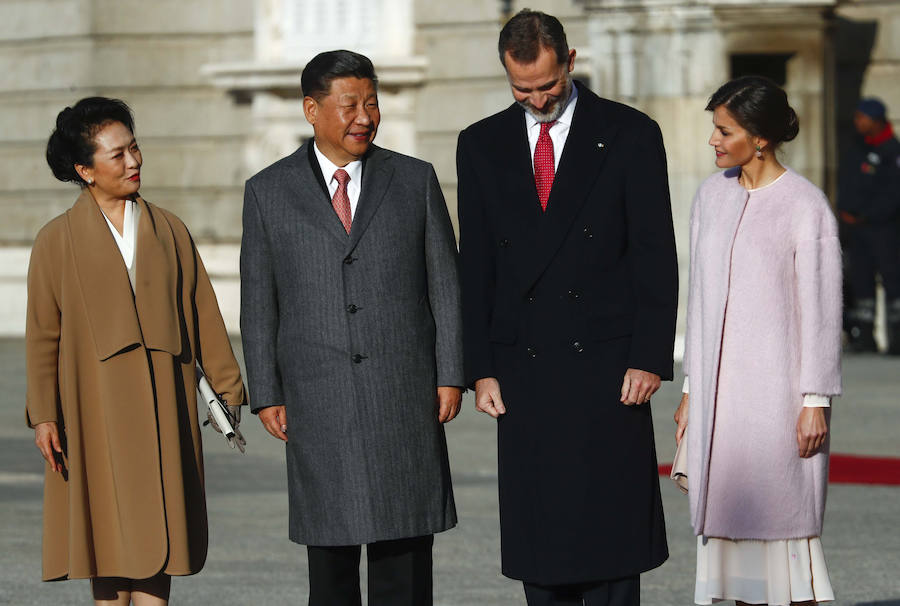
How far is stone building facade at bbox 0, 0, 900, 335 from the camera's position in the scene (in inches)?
637

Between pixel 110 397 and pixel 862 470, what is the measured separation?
5.41m

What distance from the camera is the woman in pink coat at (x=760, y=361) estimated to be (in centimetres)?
580

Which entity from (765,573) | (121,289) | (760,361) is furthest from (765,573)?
(121,289)

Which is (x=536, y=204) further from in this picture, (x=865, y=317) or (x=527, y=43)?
(x=865, y=317)

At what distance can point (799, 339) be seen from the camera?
5.84 meters

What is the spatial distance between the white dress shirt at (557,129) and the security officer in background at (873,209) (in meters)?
10.2

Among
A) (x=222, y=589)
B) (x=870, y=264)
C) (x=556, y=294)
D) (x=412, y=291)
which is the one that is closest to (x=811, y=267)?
(x=556, y=294)

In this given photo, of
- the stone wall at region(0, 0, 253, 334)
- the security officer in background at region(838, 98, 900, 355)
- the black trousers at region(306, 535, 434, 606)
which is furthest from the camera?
the stone wall at region(0, 0, 253, 334)

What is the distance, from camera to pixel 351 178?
6.00 m

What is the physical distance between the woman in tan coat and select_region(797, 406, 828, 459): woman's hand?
1.64 meters

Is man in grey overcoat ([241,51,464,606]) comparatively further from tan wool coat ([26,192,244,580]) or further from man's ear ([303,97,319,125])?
tan wool coat ([26,192,244,580])

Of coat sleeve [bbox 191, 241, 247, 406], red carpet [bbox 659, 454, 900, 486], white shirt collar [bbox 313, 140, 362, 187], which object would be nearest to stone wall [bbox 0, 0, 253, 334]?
red carpet [bbox 659, 454, 900, 486]

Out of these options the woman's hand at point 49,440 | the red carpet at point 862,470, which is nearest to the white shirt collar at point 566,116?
the woman's hand at point 49,440

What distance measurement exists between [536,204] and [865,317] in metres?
10.5
